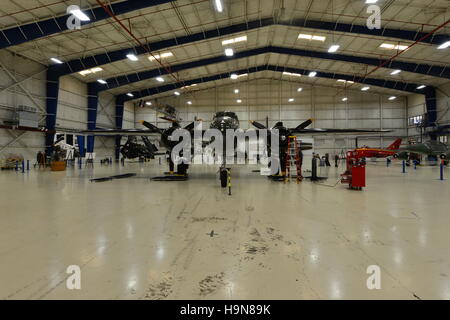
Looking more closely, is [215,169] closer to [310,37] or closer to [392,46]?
[310,37]

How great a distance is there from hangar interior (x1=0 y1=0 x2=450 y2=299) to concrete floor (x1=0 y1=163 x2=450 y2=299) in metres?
0.03

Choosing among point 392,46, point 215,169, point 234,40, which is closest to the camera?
point 392,46

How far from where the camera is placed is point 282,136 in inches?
542

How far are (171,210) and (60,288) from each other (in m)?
3.95

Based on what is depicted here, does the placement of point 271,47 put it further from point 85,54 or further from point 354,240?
point 354,240

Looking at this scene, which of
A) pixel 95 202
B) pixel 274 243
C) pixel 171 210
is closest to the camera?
pixel 274 243

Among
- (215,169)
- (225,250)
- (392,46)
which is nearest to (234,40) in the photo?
(215,169)

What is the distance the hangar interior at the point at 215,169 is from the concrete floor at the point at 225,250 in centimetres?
3

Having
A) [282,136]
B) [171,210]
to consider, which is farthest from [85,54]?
[171,210]

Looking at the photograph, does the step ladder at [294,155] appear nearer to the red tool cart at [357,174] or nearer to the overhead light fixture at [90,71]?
the red tool cart at [357,174]

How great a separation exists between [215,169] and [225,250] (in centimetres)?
2003

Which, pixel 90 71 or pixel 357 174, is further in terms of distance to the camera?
pixel 90 71

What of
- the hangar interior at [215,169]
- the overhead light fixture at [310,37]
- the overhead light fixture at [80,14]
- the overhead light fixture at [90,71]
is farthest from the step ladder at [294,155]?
the overhead light fixture at [90,71]

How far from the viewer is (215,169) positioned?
78.4ft
